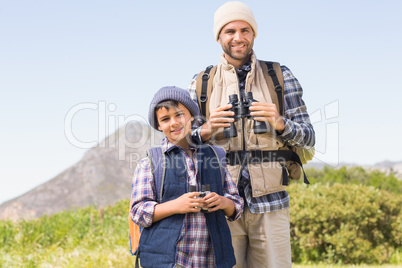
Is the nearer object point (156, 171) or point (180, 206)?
A: point (180, 206)

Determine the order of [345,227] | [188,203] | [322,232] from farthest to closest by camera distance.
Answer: [322,232], [345,227], [188,203]

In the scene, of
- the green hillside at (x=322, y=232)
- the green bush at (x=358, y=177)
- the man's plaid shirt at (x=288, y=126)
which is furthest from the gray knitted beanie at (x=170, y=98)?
the green bush at (x=358, y=177)

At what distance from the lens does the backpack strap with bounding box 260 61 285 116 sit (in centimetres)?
323

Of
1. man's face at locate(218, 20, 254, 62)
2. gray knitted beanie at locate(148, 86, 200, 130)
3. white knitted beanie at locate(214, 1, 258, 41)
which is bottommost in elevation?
gray knitted beanie at locate(148, 86, 200, 130)

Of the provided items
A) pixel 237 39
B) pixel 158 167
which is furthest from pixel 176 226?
pixel 237 39

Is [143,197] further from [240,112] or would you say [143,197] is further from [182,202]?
[240,112]

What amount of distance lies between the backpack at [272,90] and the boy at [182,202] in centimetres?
47

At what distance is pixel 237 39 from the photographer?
3219 millimetres

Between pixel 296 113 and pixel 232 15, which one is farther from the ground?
pixel 232 15

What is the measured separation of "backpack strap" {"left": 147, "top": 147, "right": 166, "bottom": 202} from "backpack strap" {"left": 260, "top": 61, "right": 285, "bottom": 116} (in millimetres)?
1080

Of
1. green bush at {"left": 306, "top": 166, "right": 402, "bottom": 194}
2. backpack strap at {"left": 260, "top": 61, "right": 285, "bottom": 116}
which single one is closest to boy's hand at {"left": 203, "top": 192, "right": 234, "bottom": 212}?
backpack strap at {"left": 260, "top": 61, "right": 285, "bottom": 116}

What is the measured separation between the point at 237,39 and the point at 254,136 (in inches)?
31.0

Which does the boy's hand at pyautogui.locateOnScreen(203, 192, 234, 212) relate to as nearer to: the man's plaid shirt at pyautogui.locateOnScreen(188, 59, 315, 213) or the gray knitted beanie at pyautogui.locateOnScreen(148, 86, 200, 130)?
the man's plaid shirt at pyautogui.locateOnScreen(188, 59, 315, 213)

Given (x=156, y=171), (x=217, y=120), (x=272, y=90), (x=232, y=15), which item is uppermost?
(x=232, y=15)
